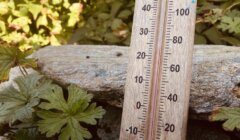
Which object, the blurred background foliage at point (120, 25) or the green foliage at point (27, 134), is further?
the blurred background foliage at point (120, 25)

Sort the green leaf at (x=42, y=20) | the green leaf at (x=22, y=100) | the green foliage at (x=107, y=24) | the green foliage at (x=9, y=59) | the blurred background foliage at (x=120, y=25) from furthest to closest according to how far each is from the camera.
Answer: the green leaf at (x=42, y=20) → the green foliage at (x=107, y=24) → the blurred background foliage at (x=120, y=25) → the green foliage at (x=9, y=59) → the green leaf at (x=22, y=100)

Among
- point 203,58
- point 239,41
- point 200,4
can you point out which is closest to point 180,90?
point 203,58

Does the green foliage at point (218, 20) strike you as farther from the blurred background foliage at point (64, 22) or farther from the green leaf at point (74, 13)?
the green leaf at point (74, 13)

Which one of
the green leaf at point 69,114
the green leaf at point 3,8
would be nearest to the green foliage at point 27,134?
the green leaf at point 69,114

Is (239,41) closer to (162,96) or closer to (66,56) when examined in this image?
(66,56)

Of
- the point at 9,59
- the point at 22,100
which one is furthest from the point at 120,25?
the point at 22,100

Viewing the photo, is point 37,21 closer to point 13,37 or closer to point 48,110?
point 13,37

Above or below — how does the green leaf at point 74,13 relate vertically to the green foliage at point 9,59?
above

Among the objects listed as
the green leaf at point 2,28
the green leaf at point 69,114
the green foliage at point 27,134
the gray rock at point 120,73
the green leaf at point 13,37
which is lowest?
the green foliage at point 27,134

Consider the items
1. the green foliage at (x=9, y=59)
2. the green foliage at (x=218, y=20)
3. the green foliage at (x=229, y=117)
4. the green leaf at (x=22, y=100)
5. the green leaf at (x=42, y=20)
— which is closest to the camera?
the green foliage at (x=229, y=117)
